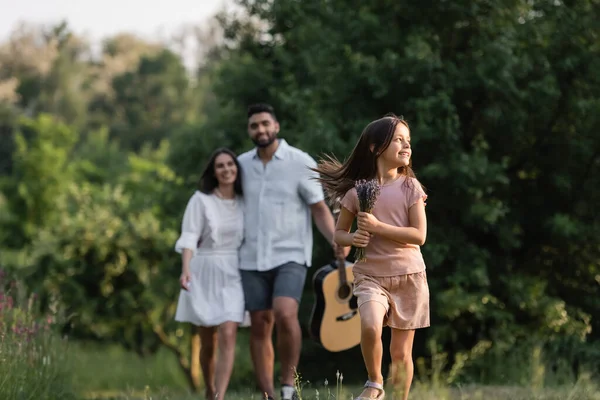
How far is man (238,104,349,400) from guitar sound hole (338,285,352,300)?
1.07ft

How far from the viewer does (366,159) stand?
557cm

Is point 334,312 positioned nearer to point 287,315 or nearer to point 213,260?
point 287,315

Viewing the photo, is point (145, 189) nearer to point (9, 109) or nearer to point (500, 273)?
point (500, 273)

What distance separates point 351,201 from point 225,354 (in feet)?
7.20

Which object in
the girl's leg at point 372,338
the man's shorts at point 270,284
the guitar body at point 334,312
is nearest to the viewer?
the girl's leg at point 372,338

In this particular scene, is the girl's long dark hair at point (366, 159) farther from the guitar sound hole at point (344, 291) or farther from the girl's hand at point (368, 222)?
the guitar sound hole at point (344, 291)

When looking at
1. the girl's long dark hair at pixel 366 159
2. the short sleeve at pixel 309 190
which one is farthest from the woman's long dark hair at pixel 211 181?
the girl's long dark hair at pixel 366 159

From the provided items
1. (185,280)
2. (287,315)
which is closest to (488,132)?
(287,315)

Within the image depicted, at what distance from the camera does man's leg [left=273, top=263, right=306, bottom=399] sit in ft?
23.2

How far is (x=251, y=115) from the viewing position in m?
7.42

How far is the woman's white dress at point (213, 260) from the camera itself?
290 inches

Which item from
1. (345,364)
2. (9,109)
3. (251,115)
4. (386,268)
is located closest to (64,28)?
(9,109)

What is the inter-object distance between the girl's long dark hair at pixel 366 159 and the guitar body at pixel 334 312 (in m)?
1.72

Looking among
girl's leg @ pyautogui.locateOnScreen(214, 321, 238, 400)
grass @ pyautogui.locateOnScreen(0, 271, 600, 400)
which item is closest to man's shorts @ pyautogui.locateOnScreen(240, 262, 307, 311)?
girl's leg @ pyautogui.locateOnScreen(214, 321, 238, 400)
